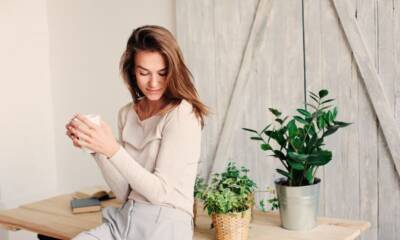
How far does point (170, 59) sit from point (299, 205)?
2.49 ft

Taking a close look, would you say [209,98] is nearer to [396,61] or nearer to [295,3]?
[295,3]

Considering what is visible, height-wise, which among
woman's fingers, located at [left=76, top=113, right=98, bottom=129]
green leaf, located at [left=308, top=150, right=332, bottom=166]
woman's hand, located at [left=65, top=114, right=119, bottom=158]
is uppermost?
woman's fingers, located at [left=76, top=113, right=98, bottom=129]

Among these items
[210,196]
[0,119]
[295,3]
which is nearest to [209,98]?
[295,3]

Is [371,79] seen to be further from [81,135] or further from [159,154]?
[81,135]

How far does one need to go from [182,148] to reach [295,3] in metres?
1.40

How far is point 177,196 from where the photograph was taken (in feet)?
7.00

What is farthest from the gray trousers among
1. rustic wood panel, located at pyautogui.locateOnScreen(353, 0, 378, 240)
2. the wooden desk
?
rustic wood panel, located at pyautogui.locateOnScreen(353, 0, 378, 240)

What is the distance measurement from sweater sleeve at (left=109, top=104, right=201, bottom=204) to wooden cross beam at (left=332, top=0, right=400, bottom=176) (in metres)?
1.15

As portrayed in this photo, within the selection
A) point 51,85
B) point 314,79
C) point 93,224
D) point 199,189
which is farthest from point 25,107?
point 199,189

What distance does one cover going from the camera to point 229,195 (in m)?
2.24

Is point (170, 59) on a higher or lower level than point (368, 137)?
higher

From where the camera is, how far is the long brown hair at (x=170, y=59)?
6.97 ft

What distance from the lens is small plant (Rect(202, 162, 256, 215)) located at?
2221 mm

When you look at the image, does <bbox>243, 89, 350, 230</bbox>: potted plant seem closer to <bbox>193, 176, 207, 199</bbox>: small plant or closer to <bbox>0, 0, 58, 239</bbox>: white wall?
<bbox>193, 176, 207, 199</bbox>: small plant
